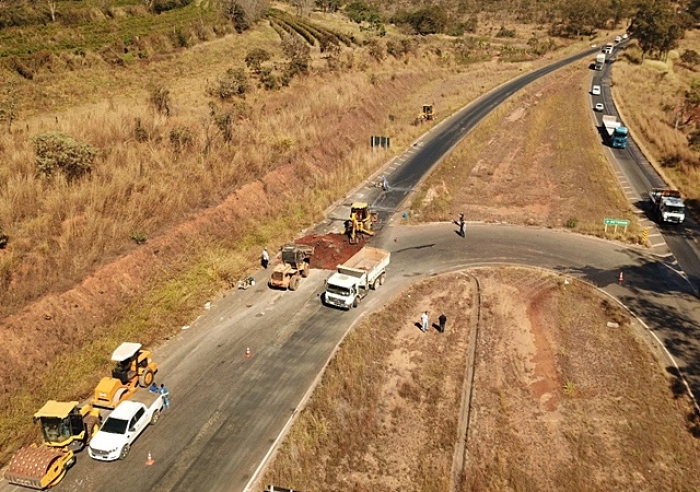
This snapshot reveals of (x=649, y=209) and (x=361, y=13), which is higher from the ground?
(x=361, y=13)

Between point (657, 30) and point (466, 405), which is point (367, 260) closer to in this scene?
point (466, 405)

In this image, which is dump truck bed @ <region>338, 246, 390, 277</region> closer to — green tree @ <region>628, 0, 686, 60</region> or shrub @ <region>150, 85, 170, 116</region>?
shrub @ <region>150, 85, 170, 116</region>

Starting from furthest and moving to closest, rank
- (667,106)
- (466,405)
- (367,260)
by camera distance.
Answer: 1. (667,106)
2. (367,260)
3. (466,405)

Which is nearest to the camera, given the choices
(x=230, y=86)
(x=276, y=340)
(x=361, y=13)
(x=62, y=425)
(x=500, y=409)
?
(x=62, y=425)

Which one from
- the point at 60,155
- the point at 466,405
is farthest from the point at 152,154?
the point at 466,405

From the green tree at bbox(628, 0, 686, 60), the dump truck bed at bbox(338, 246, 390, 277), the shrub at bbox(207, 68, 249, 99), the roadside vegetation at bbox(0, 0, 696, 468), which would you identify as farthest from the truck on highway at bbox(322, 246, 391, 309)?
the green tree at bbox(628, 0, 686, 60)

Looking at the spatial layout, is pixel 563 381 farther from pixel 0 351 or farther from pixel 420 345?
pixel 0 351

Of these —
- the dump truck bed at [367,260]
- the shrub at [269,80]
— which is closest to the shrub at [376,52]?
the shrub at [269,80]
